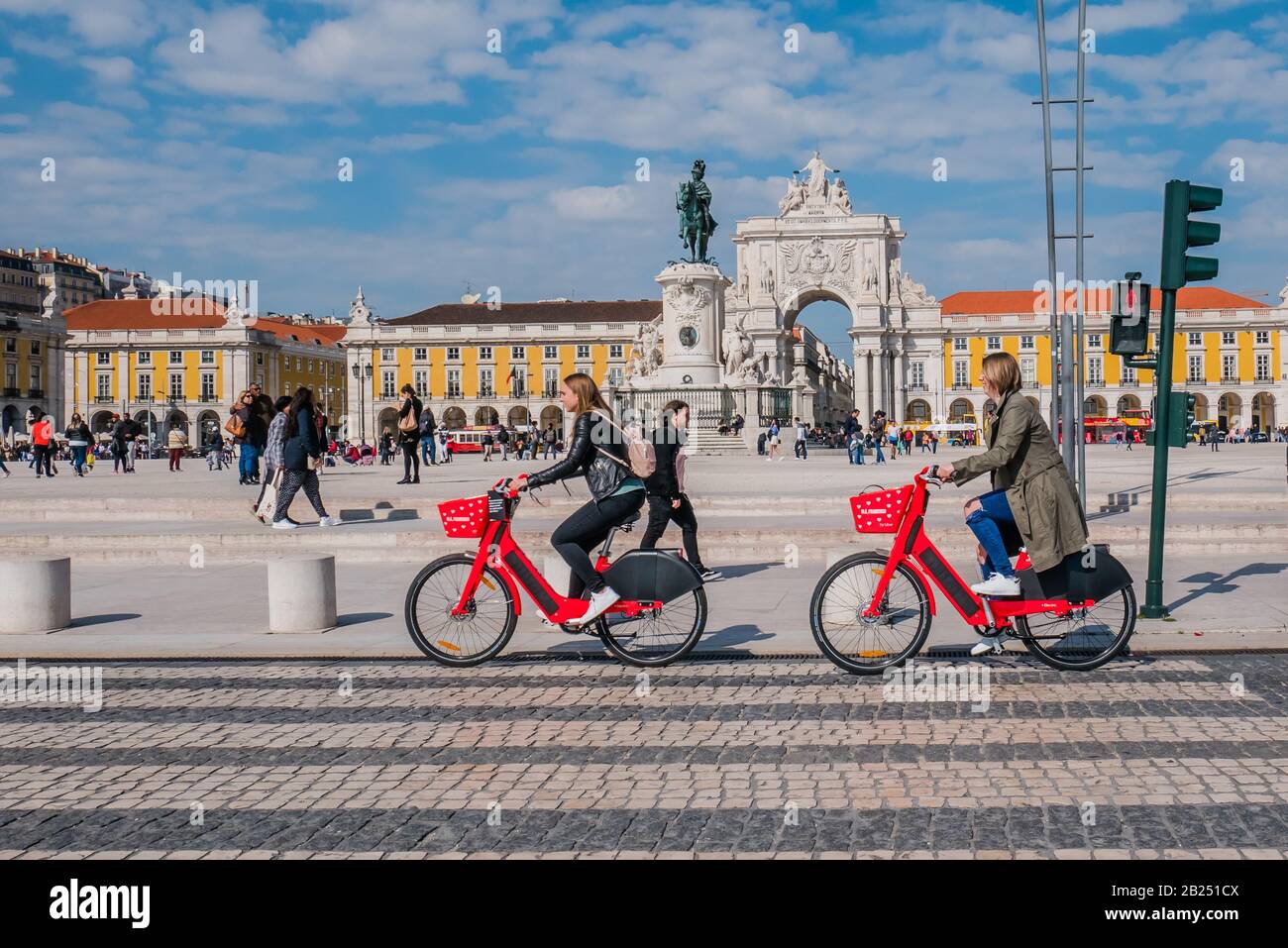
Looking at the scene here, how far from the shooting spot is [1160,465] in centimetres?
872

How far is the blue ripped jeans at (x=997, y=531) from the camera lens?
22.9 feet

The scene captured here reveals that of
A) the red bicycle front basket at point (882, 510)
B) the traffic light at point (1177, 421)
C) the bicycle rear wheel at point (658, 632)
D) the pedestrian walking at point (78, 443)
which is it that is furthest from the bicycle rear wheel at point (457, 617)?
the pedestrian walking at point (78, 443)

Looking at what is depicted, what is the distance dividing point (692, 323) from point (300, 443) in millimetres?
31725

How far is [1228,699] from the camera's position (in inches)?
249

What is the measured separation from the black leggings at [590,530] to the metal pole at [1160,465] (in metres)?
3.66

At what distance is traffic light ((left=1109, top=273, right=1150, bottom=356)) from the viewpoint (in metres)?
12.0

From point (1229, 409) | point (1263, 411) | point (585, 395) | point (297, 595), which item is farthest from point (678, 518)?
point (1263, 411)

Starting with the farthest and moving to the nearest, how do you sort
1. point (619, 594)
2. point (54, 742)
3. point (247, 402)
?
point (247, 402) → point (619, 594) → point (54, 742)

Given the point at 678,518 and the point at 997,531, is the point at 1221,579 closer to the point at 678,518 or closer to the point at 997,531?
the point at 678,518

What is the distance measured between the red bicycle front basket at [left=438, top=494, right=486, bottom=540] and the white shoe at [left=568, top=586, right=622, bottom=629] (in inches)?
28.1

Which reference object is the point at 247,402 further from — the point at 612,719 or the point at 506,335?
the point at 506,335

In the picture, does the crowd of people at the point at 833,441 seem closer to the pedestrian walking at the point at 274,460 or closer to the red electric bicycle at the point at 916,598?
the pedestrian walking at the point at 274,460
